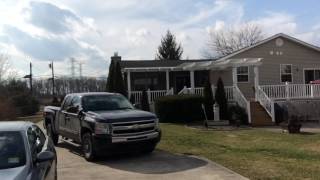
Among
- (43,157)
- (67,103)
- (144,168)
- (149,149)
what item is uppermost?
(67,103)

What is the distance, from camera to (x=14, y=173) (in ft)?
22.5

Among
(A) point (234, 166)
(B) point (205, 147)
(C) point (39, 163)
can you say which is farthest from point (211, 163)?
(C) point (39, 163)

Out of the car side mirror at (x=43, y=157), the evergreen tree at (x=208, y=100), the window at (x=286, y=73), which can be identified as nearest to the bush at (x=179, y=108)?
the evergreen tree at (x=208, y=100)

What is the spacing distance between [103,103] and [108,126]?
1.99 metres

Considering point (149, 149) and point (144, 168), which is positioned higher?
point (149, 149)

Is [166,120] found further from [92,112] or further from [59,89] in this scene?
[59,89]

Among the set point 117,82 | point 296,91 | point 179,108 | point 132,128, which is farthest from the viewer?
point 117,82

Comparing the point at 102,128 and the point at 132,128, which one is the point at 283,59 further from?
the point at 102,128

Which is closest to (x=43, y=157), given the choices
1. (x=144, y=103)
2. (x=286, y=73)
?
(x=144, y=103)

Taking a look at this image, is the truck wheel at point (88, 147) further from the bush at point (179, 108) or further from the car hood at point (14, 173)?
the bush at point (179, 108)

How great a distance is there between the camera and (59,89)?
11381 cm

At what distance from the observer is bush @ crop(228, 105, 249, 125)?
29641 millimetres

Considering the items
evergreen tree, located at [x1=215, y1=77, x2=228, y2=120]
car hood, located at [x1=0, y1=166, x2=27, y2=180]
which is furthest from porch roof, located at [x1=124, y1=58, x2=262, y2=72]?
car hood, located at [x1=0, y1=166, x2=27, y2=180]

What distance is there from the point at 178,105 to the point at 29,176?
22.5 metres
